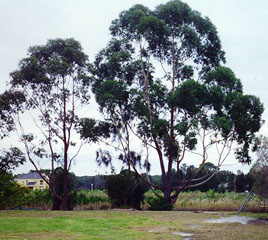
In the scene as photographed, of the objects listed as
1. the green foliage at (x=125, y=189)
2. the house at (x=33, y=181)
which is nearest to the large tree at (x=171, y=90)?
the green foliage at (x=125, y=189)

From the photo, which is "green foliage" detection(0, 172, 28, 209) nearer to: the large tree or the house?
the large tree

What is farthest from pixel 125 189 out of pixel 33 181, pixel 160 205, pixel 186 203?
pixel 33 181

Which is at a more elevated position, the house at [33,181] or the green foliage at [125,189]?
the house at [33,181]

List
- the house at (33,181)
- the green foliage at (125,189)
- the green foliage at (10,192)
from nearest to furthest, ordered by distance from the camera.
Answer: the green foliage at (10,192)
the green foliage at (125,189)
the house at (33,181)

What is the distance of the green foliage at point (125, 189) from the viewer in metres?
21.8

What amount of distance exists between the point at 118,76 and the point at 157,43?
10.9 ft

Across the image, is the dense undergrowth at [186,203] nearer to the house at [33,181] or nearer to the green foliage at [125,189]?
the green foliage at [125,189]

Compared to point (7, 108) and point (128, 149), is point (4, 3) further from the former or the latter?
point (128, 149)

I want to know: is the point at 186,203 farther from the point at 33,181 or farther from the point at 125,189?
the point at 33,181

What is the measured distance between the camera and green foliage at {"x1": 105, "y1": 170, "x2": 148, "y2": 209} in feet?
71.4

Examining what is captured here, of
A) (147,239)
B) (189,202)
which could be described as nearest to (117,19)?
(189,202)

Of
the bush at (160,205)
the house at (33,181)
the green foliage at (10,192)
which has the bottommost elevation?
the bush at (160,205)

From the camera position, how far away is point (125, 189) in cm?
2167

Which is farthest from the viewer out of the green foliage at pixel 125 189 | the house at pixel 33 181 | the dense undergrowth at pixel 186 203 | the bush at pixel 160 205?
the house at pixel 33 181
